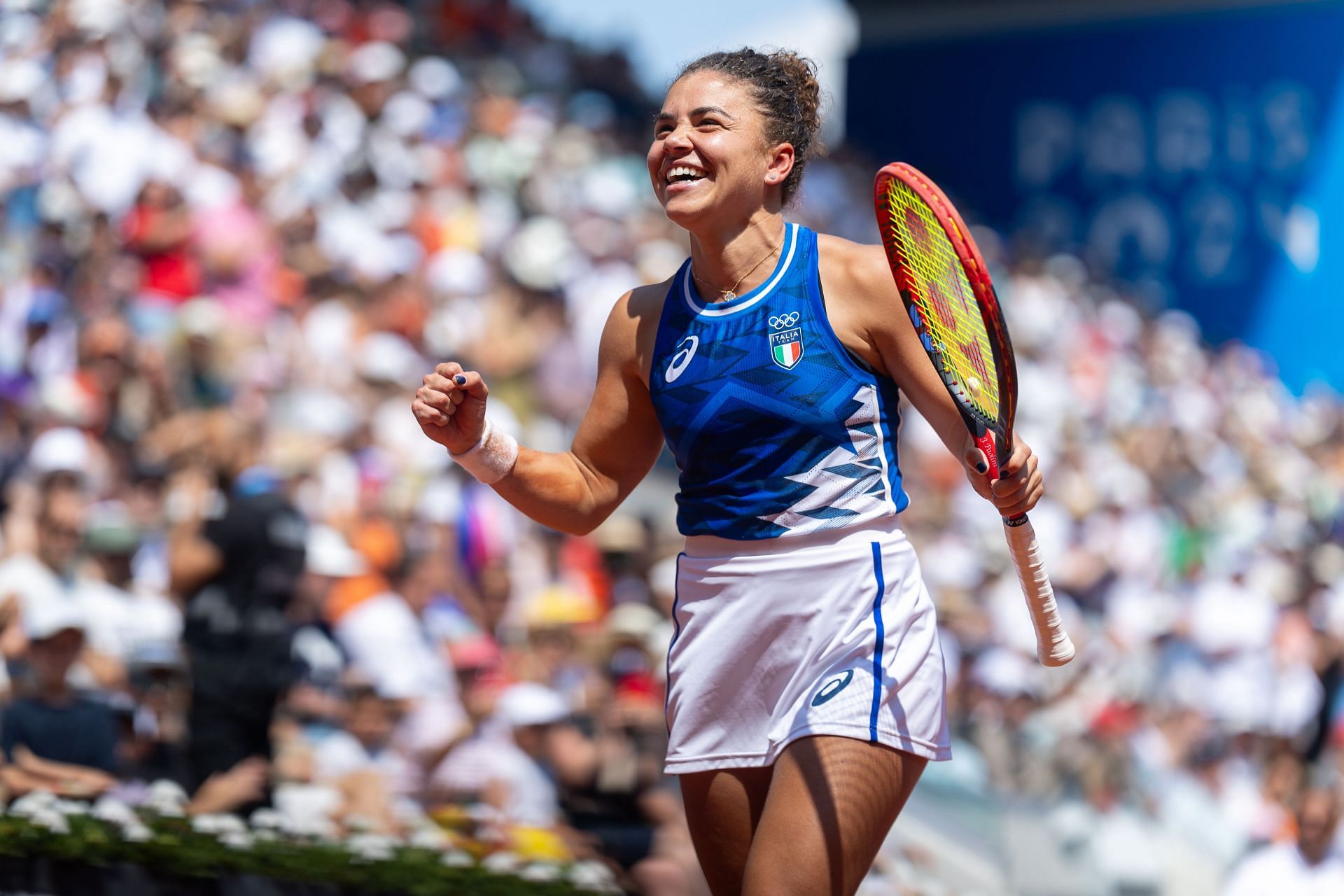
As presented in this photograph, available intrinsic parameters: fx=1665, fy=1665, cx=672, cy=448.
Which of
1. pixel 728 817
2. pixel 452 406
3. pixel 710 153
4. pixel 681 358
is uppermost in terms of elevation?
pixel 710 153

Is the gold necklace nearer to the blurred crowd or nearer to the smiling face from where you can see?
the smiling face

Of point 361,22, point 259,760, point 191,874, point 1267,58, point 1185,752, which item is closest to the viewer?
point 191,874

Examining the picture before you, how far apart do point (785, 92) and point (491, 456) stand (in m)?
0.93

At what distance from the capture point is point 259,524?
5.43 meters

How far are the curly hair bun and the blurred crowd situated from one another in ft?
4.22

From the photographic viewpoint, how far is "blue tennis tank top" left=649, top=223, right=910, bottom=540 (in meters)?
3.09

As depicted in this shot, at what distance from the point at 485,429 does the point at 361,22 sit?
10157 mm

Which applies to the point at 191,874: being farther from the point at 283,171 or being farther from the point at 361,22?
the point at 361,22

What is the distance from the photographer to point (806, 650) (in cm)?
311

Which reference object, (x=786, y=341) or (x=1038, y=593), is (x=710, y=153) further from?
(x=1038, y=593)

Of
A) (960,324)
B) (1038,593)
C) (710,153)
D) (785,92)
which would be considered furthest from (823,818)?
(785,92)

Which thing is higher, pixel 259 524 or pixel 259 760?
pixel 259 524

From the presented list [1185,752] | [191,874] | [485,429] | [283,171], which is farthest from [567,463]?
[283,171]

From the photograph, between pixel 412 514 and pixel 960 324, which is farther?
pixel 412 514
